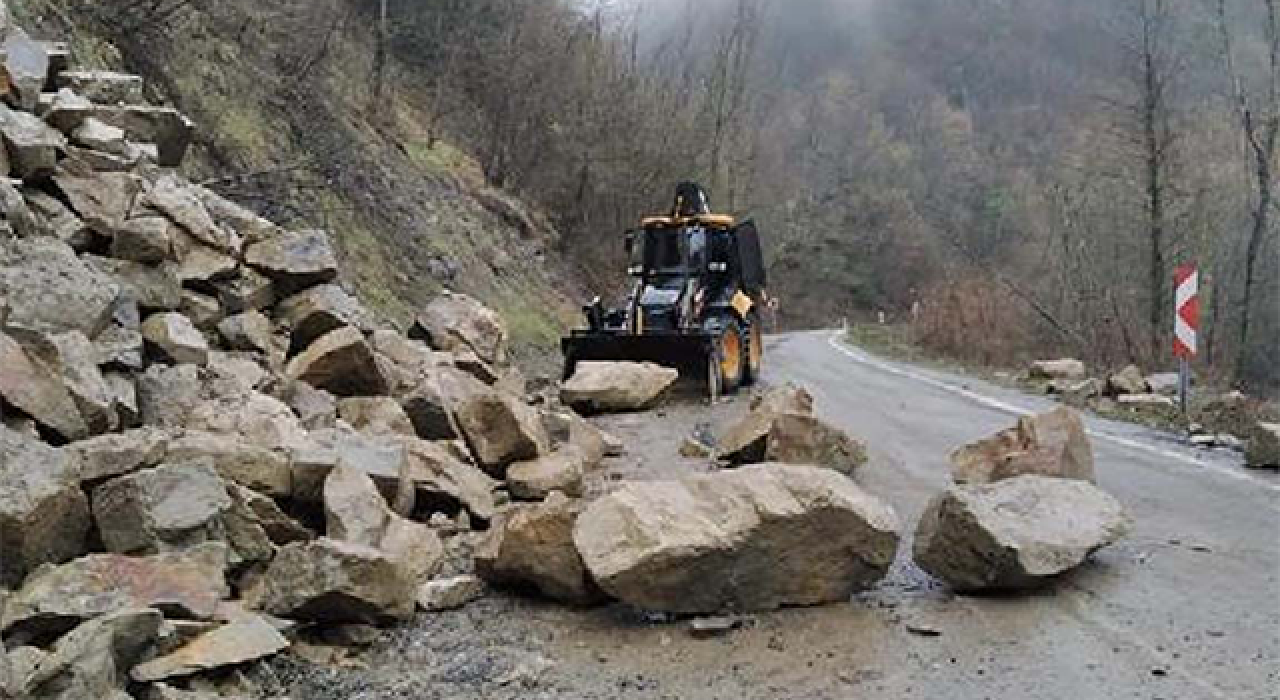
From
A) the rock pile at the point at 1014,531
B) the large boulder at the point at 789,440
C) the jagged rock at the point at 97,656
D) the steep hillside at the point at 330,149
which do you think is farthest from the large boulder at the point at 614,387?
the jagged rock at the point at 97,656

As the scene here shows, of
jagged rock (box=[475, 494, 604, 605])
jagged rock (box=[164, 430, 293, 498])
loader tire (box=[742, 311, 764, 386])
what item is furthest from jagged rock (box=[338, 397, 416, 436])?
loader tire (box=[742, 311, 764, 386])

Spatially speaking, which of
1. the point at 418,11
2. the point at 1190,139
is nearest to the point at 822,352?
the point at 1190,139

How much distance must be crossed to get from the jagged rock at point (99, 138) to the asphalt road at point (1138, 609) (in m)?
5.74

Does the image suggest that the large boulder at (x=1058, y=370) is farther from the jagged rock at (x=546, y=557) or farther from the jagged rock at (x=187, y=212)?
the jagged rock at (x=546, y=557)

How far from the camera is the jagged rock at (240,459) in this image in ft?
18.3

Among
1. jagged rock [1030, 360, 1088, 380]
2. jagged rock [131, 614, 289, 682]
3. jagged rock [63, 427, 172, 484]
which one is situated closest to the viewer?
jagged rock [131, 614, 289, 682]

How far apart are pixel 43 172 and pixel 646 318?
8.68 m

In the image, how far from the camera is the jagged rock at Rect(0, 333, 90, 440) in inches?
200

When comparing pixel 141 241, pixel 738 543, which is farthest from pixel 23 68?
pixel 738 543

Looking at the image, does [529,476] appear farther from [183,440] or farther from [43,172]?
[43,172]

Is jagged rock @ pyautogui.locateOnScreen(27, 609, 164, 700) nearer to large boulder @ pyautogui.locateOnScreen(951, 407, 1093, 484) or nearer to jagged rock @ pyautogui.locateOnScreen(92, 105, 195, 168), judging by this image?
large boulder @ pyautogui.locateOnScreen(951, 407, 1093, 484)

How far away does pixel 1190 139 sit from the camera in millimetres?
26422

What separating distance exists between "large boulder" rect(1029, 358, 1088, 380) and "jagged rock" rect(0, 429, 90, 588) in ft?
51.7

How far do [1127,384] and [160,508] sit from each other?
517 inches
